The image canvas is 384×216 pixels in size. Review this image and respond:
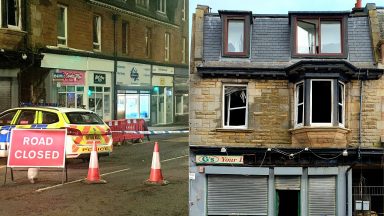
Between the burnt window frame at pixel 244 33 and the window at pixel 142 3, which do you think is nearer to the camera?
the burnt window frame at pixel 244 33

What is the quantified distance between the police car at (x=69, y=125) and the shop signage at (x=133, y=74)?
13.8m

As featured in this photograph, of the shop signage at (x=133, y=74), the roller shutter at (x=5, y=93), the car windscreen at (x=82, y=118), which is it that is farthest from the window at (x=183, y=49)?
the car windscreen at (x=82, y=118)

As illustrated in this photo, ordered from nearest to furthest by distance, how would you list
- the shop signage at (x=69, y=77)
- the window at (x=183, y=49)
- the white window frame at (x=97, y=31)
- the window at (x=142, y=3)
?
1. the shop signage at (x=69, y=77)
2. the white window frame at (x=97, y=31)
3. the window at (x=142, y=3)
4. the window at (x=183, y=49)

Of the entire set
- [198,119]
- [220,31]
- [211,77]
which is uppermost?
[220,31]

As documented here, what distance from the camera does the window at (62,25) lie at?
24062 millimetres

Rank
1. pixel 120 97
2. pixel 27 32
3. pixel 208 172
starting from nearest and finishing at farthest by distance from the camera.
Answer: pixel 208 172 < pixel 27 32 < pixel 120 97

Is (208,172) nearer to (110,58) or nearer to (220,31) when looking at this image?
(220,31)

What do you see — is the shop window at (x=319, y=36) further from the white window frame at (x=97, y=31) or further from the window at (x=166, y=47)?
the window at (x=166, y=47)

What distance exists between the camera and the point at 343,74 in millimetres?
12609

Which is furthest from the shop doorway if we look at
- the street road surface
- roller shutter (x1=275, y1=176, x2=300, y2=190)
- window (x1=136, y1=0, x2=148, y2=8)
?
window (x1=136, y1=0, x2=148, y2=8)

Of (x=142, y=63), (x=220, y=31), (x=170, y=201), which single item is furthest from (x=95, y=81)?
(x=170, y=201)

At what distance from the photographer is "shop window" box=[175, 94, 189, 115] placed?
3344 cm

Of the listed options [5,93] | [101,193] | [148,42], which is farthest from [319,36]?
[148,42]

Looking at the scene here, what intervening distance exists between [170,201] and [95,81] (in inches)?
680
